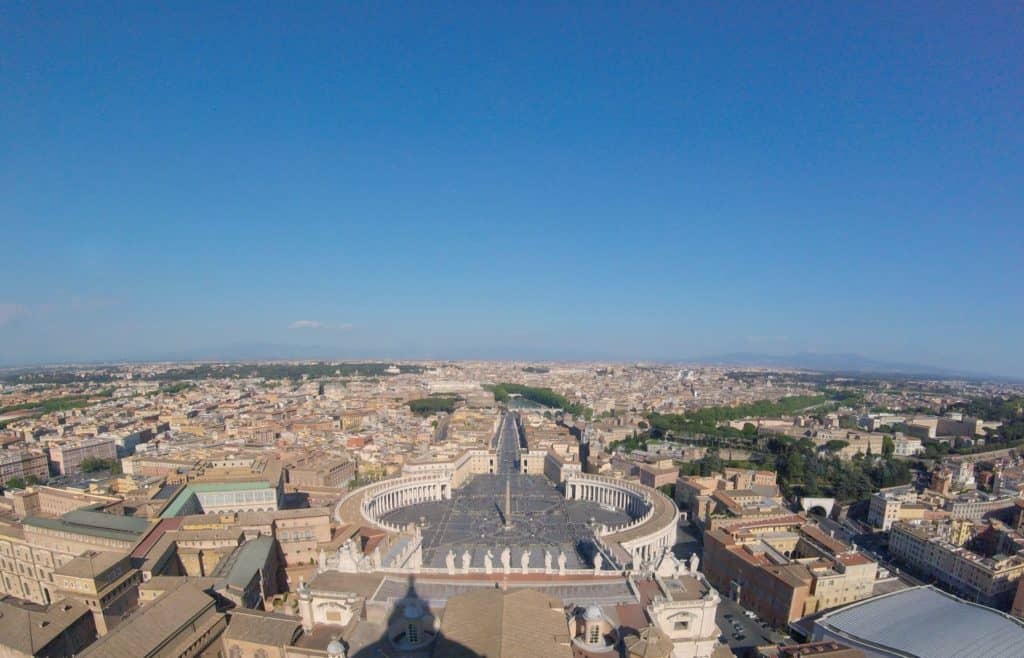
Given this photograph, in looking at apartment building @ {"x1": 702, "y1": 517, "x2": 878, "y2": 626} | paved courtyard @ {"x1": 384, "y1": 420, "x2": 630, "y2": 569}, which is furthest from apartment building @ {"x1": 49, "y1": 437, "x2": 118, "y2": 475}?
apartment building @ {"x1": 702, "y1": 517, "x2": 878, "y2": 626}

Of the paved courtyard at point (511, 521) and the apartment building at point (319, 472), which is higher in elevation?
the apartment building at point (319, 472)

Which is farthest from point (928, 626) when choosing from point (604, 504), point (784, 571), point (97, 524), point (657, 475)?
point (97, 524)

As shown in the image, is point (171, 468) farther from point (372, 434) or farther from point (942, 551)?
point (942, 551)

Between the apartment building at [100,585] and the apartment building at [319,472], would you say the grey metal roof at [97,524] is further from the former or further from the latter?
the apartment building at [319,472]

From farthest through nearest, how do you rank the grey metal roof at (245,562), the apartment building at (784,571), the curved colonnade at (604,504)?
the curved colonnade at (604,504)
the apartment building at (784,571)
the grey metal roof at (245,562)

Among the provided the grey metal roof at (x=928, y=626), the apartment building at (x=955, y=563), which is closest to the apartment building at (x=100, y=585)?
the grey metal roof at (x=928, y=626)

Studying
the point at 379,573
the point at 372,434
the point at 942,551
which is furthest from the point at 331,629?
the point at 372,434
